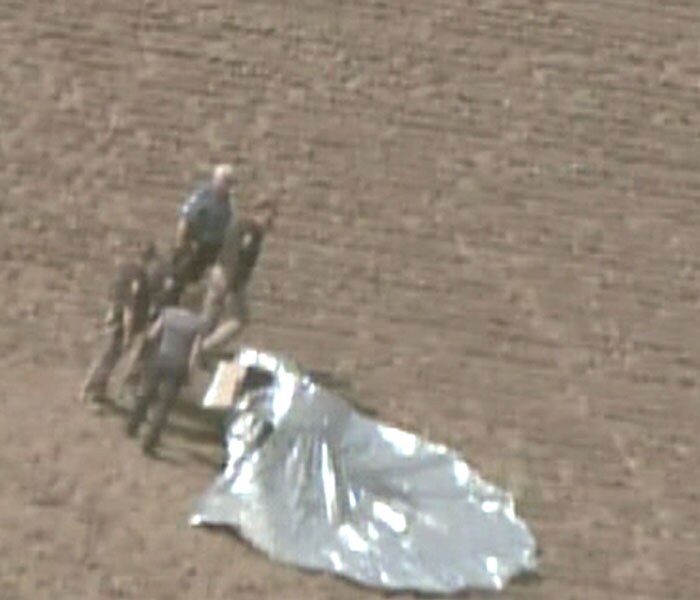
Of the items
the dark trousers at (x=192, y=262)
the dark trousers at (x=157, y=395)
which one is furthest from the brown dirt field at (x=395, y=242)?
the dark trousers at (x=192, y=262)

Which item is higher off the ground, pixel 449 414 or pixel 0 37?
pixel 0 37

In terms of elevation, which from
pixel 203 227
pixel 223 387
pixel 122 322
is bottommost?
pixel 223 387

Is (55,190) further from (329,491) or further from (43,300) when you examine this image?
(329,491)

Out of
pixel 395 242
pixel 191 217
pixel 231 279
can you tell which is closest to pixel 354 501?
pixel 231 279

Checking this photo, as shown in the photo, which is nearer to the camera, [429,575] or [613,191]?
[429,575]

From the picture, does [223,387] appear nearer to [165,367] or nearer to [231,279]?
[165,367]

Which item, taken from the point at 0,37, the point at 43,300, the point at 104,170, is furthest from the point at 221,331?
the point at 0,37

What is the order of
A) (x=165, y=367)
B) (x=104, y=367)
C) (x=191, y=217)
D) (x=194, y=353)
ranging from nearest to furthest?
1. (x=165, y=367)
2. (x=194, y=353)
3. (x=104, y=367)
4. (x=191, y=217)

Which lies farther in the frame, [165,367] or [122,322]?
[122,322]
